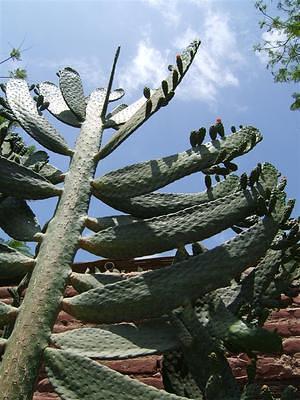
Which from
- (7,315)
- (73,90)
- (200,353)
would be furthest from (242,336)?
(73,90)

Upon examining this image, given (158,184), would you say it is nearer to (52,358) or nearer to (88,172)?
(88,172)

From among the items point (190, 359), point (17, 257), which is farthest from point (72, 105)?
point (190, 359)

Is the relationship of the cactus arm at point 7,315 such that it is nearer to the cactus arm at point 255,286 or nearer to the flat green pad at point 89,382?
the flat green pad at point 89,382

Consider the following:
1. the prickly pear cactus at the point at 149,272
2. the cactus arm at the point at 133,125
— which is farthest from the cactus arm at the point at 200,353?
the cactus arm at the point at 133,125

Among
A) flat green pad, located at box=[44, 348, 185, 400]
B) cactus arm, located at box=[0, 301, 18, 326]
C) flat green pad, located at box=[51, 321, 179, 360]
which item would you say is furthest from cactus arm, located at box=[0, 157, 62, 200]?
flat green pad, located at box=[44, 348, 185, 400]

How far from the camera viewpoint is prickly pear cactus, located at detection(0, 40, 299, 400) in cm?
183

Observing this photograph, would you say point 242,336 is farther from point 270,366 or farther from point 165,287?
point 270,366

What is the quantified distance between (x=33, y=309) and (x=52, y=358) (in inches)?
7.7

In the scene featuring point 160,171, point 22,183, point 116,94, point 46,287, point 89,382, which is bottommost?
point 89,382

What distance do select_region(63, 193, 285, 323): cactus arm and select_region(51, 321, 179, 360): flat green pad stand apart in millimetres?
44

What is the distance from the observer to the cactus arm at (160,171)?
2.38 meters

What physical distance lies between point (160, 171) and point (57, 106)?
1.25m

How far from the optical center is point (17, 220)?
255 cm

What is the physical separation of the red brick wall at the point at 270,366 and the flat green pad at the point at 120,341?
2.77 feet
